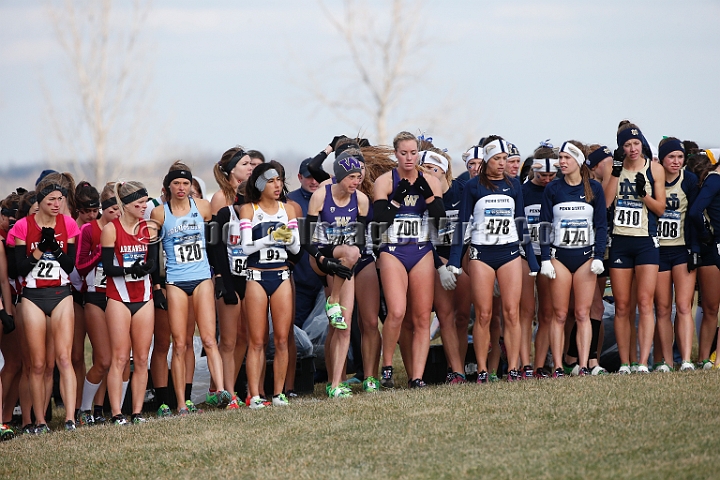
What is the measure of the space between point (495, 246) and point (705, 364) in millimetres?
2462

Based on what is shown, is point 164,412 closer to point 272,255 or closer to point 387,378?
point 272,255

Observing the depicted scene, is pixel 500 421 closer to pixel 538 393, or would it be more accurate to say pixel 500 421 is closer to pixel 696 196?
pixel 538 393

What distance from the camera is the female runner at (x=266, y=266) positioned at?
854cm

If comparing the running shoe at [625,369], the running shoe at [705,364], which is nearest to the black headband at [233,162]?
the running shoe at [625,369]

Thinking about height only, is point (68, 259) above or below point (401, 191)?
below

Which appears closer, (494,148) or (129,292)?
(129,292)

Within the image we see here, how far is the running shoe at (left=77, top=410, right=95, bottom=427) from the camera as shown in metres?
8.68

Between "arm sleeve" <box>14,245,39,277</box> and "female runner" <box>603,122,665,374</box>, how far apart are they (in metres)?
5.45

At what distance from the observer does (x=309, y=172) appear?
10406 millimetres

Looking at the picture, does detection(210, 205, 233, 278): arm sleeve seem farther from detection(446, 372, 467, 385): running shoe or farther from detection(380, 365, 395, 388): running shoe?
detection(446, 372, 467, 385): running shoe

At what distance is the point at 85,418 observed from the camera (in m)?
8.73

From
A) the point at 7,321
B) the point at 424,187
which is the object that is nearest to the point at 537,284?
the point at 424,187

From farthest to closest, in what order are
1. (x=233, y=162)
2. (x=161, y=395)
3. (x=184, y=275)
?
(x=233, y=162)
(x=161, y=395)
(x=184, y=275)

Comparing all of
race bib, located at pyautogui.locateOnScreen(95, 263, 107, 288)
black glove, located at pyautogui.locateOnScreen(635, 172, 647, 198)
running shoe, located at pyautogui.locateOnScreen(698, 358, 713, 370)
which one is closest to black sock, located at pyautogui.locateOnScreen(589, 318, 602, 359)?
running shoe, located at pyautogui.locateOnScreen(698, 358, 713, 370)
